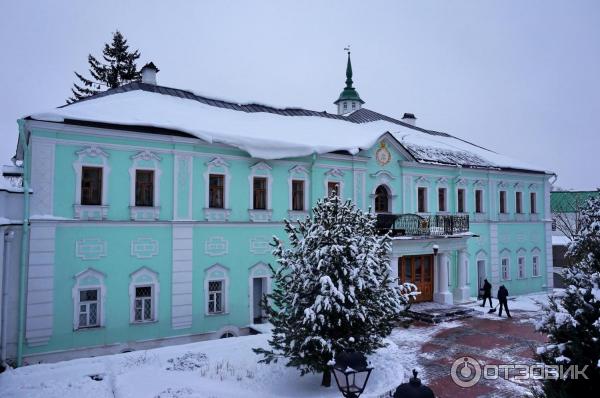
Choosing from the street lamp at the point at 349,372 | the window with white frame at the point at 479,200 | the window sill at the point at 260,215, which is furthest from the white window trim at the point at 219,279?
the window with white frame at the point at 479,200

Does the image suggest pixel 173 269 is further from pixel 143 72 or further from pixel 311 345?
pixel 143 72

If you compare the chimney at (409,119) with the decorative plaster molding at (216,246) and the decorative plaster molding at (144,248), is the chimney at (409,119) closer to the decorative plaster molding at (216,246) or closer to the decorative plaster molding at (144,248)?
the decorative plaster molding at (216,246)

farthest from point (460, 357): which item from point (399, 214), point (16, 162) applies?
point (16, 162)

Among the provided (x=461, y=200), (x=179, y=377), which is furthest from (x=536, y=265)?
(x=179, y=377)

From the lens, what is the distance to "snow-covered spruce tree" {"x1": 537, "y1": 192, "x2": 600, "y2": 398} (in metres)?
5.56

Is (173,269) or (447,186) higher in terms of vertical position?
(447,186)

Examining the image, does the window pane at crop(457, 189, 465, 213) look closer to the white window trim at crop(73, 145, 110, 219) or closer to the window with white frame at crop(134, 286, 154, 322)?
the window with white frame at crop(134, 286, 154, 322)

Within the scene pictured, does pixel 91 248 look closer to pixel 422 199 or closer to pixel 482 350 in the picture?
pixel 482 350

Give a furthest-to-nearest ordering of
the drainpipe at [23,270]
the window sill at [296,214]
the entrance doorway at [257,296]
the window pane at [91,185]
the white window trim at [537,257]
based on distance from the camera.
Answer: the white window trim at [537,257]
the window sill at [296,214]
the entrance doorway at [257,296]
the window pane at [91,185]
the drainpipe at [23,270]

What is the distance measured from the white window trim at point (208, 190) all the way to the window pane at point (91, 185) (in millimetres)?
3280

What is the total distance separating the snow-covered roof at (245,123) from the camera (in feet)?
43.2

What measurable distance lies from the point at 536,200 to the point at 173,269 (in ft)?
71.0

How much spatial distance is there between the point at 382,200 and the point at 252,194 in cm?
695

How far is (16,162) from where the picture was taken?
18297 mm
